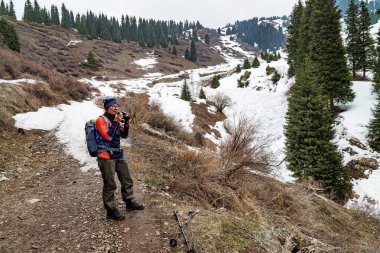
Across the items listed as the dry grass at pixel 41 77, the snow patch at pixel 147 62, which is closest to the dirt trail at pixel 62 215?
the dry grass at pixel 41 77

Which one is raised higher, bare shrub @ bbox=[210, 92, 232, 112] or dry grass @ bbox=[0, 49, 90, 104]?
dry grass @ bbox=[0, 49, 90, 104]

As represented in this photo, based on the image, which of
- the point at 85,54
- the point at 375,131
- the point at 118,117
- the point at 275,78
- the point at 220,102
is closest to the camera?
the point at 118,117

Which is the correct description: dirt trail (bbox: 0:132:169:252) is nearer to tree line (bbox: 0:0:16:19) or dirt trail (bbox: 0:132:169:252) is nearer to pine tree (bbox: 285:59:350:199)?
pine tree (bbox: 285:59:350:199)

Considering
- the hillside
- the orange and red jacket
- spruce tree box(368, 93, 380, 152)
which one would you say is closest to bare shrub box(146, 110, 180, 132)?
the hillside

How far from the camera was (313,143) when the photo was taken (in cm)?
1853

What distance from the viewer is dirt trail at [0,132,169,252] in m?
4.76

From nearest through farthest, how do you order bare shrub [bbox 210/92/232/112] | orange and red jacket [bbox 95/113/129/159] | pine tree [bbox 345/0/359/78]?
orange and red jacket [bbox 95/113/129/159] < pine tree [bbox 345/0/359/78] < bare shrub [bbox 210/92/232/112]

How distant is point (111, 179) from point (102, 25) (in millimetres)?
122090

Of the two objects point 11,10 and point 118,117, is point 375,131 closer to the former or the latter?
point 118,117

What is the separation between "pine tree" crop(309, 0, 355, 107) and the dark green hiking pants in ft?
80.8

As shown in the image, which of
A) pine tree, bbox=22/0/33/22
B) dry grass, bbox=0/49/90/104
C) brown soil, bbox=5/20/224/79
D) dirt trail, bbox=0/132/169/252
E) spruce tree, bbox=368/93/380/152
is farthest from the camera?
pine tree, bbox=22/0/33/22

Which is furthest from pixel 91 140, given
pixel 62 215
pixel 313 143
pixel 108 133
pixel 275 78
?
pixel 275 78

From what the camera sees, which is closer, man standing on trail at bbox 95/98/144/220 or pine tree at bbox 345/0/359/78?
man standing on trail at bbox 95/98/144/220

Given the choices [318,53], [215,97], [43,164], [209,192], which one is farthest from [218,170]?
[215,97]
